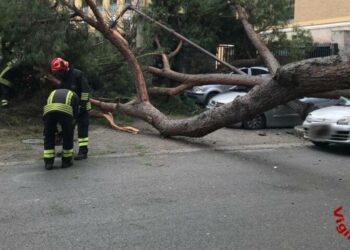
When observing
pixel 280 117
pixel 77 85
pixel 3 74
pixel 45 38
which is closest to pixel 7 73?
pixel 3 74

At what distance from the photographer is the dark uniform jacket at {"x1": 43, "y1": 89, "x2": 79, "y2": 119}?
829cm

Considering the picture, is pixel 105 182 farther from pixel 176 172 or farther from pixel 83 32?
pixel 83 32

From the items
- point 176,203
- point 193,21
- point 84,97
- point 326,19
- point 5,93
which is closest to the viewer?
point 176,203

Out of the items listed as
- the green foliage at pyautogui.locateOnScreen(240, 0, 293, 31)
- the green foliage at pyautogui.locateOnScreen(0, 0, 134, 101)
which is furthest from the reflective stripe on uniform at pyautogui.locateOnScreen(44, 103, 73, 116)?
the green foliage at pyautogui.locateOnScreen(240, 0, 293, 31)

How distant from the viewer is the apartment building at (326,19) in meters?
24.8

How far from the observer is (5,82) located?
12.9m

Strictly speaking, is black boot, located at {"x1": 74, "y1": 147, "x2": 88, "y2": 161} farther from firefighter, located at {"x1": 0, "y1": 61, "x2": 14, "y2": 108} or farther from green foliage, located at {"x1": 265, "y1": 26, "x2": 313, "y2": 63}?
green foliage, located at {"x1": 265, "y1": 26, "x2": 313, "y2": 63}

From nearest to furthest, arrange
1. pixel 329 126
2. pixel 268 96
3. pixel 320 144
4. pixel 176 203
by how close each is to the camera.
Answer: pixel 176 203 < pixel 268 96 < pixel 329 126 < pixel 320 144

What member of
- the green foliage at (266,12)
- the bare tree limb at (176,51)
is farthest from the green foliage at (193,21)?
the green foliage at (266,12)

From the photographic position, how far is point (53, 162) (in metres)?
8.46

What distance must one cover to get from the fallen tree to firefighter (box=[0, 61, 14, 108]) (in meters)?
2.09

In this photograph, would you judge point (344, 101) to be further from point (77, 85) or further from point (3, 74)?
point (3, 74)

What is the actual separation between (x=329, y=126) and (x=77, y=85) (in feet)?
16.5

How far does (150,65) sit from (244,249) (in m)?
11.3
